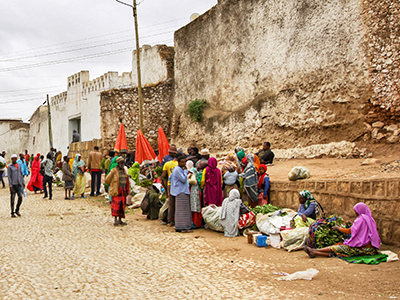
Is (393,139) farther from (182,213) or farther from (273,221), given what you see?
(182,213)

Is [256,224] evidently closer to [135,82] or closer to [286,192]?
[286,192]

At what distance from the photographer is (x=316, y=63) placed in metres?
12.0

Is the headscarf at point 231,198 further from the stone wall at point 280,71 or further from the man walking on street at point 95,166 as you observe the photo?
the man walking on street at point 95,166

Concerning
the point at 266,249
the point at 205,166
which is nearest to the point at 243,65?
the point at 205,166

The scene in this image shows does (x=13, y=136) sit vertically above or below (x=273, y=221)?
above

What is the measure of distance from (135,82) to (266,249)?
57.8 ft

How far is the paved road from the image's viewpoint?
16.2 ft

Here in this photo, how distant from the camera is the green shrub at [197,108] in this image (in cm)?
1770

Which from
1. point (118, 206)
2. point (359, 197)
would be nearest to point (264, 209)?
point (359, 197)

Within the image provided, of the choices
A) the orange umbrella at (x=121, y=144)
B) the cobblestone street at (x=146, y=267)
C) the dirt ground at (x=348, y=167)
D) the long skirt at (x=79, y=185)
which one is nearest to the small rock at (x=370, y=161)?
the dirt ground at (x=348, y=167)

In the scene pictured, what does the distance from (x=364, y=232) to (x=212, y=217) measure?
3.35 m

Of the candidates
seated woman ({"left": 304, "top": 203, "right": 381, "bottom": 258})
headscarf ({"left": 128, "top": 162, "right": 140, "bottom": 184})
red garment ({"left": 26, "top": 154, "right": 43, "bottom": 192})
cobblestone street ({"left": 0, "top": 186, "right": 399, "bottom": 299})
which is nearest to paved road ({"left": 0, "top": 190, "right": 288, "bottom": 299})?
cobblestone street ({"left": 0, "top": 186, "right": 399, "bottom": 299})

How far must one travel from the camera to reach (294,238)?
6996 mm

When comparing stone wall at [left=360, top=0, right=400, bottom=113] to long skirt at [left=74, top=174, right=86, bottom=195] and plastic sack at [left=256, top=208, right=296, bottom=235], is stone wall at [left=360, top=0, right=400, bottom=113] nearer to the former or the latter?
plastic sack at [left=256, top=208, right=296, bottom=235]
